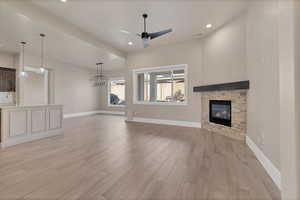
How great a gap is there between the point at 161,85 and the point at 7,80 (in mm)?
6765

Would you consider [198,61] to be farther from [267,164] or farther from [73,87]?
[73,87]

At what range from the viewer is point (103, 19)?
372 centimetres

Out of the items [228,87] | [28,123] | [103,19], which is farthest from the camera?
[103,19]

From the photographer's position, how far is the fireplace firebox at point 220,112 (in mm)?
3967

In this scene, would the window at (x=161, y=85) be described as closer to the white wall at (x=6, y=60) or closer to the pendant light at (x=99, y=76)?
the pendant light at (x=99, y=76)

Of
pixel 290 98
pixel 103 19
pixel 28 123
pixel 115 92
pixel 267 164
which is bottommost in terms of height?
pixel 267 164

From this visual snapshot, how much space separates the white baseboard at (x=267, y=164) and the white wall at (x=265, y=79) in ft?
0.24

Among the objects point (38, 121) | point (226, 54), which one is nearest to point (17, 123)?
point (38, 121)

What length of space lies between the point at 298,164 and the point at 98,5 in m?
4.27

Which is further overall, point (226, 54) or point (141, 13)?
point (226, 54)

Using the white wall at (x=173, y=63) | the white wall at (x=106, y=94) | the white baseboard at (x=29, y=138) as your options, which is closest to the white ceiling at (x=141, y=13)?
the white wall at (x=173, y=63)

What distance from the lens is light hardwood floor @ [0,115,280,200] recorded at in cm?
157

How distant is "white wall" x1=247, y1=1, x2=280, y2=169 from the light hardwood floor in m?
0.44

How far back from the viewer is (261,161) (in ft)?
7.54
